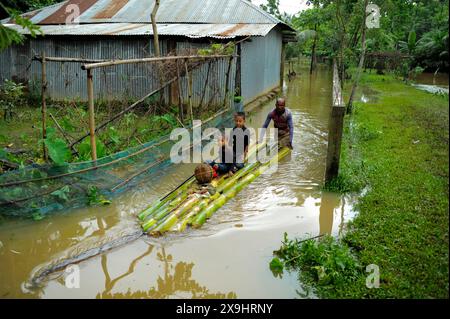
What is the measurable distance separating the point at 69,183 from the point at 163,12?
1225 centimetres

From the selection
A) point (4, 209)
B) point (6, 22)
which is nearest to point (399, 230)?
point (4, 209)

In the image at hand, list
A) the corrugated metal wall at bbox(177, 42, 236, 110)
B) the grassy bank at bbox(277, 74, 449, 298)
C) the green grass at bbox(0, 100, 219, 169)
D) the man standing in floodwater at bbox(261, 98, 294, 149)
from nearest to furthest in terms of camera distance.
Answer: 1. the grassy bank at bbox(277, 74, 449, 298)
2. the green grass at bbox(0, 100, 219, 169)
3. the man standing in floodwater at bbox(261, 98, 294, 149)
4. the corrugated metal wall at bbox(177, 42, 236, 110)

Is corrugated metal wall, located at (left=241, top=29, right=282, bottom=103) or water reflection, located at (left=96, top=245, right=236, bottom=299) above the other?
corrugated metal wall, located at (left=241, top=29, right=282, bottom=103)

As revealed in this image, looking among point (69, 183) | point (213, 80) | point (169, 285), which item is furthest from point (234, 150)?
point (213, 80)

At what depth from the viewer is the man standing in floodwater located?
29.6ft

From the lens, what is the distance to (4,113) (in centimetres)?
1184

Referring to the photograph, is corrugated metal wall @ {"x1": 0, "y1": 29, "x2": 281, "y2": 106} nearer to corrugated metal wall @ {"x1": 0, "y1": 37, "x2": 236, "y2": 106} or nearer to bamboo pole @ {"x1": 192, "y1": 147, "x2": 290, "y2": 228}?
corrugated metal wall @ {"x1": 0, "y1": 37, "x2": 236, "y2": 106}

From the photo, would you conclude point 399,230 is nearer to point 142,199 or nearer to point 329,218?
point 329,218

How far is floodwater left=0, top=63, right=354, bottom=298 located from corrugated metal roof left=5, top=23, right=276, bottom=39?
626cm

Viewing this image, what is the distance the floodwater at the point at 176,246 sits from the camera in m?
4.65

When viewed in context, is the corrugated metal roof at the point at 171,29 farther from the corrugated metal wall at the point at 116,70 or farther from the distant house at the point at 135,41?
the corrugated metal wall at the point at 116,70

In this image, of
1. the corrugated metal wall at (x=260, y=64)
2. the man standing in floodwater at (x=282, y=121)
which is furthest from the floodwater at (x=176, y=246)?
the corrugated metal wall at (x=260, y=64)

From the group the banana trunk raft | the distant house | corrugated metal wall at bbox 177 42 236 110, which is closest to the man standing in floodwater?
the banana trunk raft
